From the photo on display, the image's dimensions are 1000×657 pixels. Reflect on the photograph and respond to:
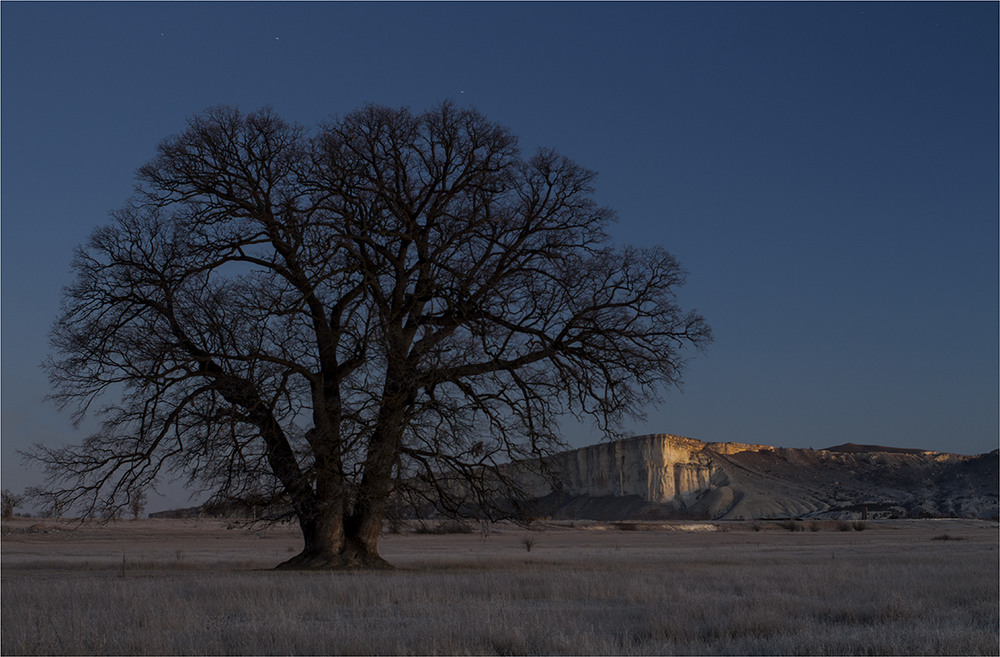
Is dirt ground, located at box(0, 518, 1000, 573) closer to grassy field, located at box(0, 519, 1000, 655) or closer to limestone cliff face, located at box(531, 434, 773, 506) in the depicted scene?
grassy field, located at box(0, 519, 1000, 655)

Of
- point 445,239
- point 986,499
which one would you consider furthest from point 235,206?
point 986,499

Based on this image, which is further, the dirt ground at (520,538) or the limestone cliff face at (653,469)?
the limestone cliff face at (653,469)

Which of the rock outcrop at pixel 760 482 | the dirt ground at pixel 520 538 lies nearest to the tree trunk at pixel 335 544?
the dirt ground at pixel 520 538

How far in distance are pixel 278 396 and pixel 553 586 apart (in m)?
6.89

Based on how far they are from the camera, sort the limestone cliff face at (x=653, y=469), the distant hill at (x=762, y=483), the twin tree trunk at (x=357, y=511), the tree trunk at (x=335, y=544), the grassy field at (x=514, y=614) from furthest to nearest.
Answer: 1. the limestone cliff face at (x=653, y=469)
2. the distant hill at (x=762, y=483)
3. the tree trunk at (x=335, y=544)
4. the twin tree trunk at (x=357, y=511)
5. the grassy field at (x=514, y=614)

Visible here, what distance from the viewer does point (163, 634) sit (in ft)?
32.0

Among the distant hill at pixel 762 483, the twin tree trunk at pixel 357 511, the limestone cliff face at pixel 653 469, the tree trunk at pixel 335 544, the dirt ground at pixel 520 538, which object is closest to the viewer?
the twin tree trunk at pixel 357 511

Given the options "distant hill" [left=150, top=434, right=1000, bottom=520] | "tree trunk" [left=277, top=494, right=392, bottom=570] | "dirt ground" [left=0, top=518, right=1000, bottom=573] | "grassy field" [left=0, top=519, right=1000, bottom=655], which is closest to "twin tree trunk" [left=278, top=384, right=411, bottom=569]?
"tree trunk" [left=277, top=494, right=392, bottom=570]

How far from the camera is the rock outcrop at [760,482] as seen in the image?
11338cm

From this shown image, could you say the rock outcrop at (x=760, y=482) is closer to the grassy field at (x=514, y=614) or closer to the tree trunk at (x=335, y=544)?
the tree trunk at (x=335, y=544)

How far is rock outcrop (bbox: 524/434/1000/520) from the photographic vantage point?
372 feet

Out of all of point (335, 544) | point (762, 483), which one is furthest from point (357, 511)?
point (762, 483)

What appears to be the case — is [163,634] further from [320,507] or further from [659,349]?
[659,349]

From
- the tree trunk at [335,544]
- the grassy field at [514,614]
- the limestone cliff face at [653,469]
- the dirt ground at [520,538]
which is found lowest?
the dirt ground at [520,538]
